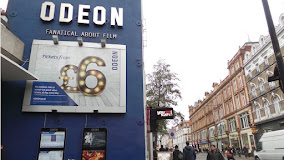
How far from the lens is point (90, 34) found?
30.6 ft

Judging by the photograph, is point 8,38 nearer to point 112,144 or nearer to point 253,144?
point 112,144

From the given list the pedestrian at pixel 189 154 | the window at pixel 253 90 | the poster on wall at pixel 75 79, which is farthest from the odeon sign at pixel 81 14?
the window at pixel 253 90

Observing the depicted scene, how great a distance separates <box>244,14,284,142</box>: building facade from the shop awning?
1009 inches

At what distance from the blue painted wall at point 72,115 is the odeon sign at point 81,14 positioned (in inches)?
7.9

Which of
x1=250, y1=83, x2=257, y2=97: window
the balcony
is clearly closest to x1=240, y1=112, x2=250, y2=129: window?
the balcony

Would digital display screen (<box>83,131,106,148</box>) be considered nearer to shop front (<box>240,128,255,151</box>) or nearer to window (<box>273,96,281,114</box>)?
window (<box>273,96,281,114</box>)

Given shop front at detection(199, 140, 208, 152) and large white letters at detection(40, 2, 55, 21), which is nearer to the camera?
large white letters at detection(40, 2, 55, 21)

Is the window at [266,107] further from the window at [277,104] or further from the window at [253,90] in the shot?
the window at [253,90]

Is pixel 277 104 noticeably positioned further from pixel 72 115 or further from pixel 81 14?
pixel 72 115

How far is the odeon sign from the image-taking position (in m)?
9.27

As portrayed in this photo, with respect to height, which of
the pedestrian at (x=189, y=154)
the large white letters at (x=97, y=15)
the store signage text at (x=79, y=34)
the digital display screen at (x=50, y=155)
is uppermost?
the large white letters at (x=97, y=15)

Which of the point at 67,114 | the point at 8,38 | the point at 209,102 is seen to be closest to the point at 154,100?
the point at 67,114

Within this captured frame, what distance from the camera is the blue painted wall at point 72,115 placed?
7.50m

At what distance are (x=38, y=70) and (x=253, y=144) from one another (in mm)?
32550
